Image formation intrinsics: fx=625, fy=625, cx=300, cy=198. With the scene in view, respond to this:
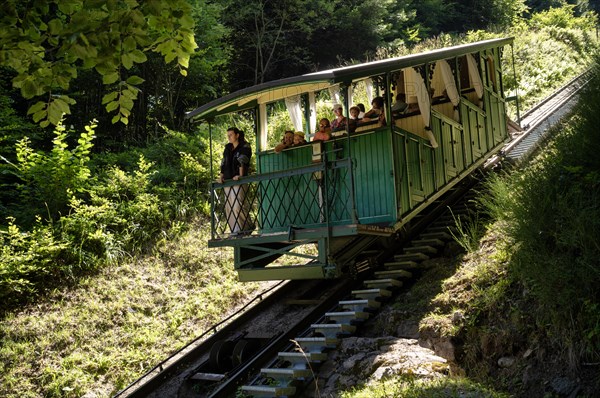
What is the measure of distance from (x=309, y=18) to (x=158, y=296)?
16.4 m

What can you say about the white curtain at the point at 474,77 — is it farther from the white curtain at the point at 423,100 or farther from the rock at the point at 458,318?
the rock at the point at 458,318

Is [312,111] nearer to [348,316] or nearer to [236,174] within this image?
[236,174]

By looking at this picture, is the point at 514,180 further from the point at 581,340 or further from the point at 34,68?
the point at 34,68

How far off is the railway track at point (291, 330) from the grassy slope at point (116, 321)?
0.52m

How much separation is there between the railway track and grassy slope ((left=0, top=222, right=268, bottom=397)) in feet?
1.71

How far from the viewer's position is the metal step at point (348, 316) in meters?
8.38

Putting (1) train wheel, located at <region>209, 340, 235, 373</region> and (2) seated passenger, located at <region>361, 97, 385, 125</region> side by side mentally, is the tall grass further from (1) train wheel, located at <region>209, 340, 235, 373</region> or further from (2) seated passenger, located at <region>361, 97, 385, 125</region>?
(1) train wheel, located at <region>209, 340, 235, 373</region>

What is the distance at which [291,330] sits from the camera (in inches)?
349

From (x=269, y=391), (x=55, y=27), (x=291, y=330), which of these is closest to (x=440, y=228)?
(x=291, y=330)

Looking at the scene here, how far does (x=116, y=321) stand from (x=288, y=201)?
360 centimetres

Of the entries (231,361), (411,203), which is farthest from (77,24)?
(411,203)

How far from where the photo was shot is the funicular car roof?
8.38 m

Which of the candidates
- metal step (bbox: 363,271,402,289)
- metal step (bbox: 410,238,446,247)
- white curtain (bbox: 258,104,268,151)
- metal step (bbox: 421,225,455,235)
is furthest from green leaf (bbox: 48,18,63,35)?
metal step (bbox: 421,225,455,235)

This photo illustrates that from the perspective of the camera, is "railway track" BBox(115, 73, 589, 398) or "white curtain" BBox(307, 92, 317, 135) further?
"white curtain" BBox(307, 92, 317, 135)
